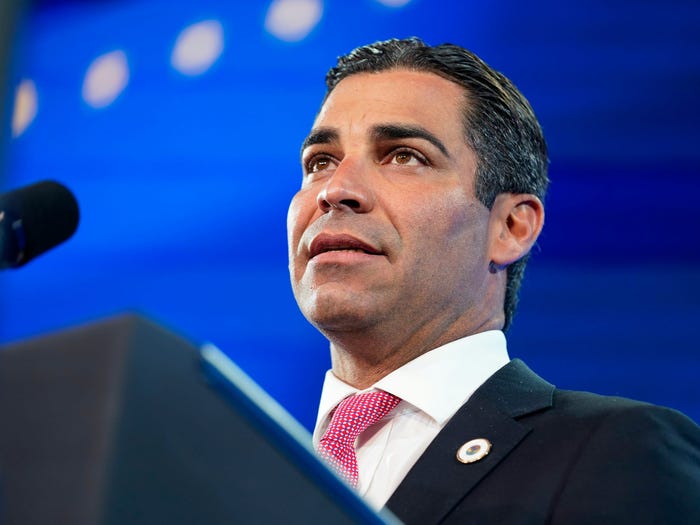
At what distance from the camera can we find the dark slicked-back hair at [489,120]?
186 centimetres

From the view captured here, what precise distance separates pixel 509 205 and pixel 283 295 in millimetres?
826

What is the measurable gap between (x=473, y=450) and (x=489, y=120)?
759 millimetres

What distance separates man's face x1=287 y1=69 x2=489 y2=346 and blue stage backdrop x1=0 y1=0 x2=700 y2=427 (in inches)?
24.7

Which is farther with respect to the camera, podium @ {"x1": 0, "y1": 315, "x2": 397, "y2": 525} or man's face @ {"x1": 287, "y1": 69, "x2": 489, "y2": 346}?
man's face @ {"x1": 287, "y1": 69, "x2": 489, "y2": 346}

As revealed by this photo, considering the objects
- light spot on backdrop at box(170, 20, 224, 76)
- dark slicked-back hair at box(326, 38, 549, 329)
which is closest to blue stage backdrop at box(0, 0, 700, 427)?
light spot on backdrop at box(170, 20, 224, 76)

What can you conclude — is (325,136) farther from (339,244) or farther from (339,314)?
(339,314)

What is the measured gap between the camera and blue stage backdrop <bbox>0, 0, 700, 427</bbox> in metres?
2.33

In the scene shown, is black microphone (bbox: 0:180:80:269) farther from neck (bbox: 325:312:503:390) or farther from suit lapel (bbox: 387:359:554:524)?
neck (bbox: 325:312:503:390)

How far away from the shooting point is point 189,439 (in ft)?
1.90

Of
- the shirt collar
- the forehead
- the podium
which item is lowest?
the shirt collar

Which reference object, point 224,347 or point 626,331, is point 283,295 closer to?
point 224,347

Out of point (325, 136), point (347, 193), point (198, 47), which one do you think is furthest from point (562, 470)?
point (198, 47)

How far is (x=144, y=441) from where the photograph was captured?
557 mm

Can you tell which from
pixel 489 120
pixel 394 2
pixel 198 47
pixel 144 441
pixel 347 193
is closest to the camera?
pixel 144 441
